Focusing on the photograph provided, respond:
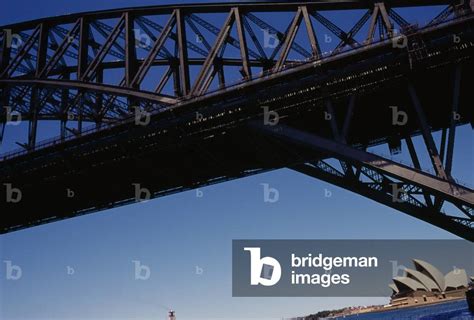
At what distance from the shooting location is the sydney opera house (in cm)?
13225

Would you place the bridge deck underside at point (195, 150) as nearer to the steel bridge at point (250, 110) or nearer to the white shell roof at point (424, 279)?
the steel bridge at point (250, 110)

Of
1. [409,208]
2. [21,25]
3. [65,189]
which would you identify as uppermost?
[21,25]

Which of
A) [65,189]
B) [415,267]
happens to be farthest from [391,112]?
[415,267]

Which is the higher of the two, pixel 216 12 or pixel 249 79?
pixel 216 12

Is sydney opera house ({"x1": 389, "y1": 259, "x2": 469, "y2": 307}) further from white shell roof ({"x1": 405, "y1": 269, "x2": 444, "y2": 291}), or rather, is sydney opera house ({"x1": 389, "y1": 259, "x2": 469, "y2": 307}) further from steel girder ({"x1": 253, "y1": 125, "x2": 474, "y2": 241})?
steel girder ({"x1": 253, "y1": 125, "x2": 474, "y2": 241})

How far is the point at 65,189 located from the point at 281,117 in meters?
20.8

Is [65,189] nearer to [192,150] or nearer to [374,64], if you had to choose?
[192,150]

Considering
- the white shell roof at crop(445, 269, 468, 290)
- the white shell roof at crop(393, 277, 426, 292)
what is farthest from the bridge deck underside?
the white shell roof at crop(445, 269, 468, 290)

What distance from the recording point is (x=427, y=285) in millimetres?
133125

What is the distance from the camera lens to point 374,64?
2239 centimetres

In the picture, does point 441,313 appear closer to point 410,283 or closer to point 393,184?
point 410,283

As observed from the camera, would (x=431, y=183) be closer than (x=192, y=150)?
Yes

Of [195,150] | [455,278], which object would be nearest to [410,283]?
[455,278]

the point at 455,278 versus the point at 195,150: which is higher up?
the point at 195,150
